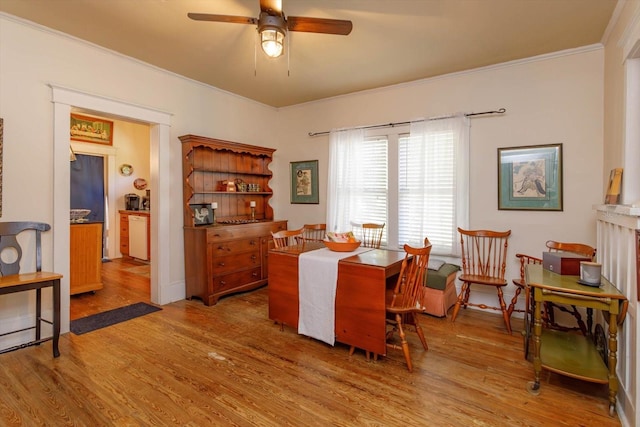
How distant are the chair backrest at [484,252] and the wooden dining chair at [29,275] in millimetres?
3792

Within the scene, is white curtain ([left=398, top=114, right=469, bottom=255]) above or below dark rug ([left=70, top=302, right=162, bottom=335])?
above

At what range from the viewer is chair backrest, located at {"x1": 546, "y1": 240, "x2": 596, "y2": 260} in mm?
2816

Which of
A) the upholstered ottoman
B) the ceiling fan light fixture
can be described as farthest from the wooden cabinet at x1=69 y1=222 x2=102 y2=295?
the upholstered ottoman

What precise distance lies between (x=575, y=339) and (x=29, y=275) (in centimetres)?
425

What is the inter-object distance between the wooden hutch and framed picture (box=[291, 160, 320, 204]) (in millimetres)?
411

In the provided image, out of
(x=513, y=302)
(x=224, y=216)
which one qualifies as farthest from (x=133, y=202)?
(x=513, y=302)

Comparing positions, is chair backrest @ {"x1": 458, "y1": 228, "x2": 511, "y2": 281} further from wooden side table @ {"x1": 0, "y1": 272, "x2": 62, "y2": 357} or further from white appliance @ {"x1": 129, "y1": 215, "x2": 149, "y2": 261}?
white appliance @ {"x1": 129, "y1": 215, "x2": 149, "y2": 261}

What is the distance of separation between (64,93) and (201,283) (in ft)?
7.69

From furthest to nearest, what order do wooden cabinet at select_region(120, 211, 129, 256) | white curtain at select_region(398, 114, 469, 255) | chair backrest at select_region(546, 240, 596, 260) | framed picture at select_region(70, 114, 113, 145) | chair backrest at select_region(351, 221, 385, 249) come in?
wooden cabinet at select_region(120, 211, 129, 256) < framed picture at select_region(70, 114, 113, 145) < chair backrest at select_region(351, 221, 385, 249) < white curtain at select_region(398, 114, 469, 255) < chair backrest at select_region(546, 240, 596, 260)

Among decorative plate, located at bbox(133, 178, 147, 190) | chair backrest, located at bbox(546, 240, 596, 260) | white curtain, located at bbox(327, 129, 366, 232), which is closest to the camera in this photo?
chair backrest, located at bbox(546, 240, 596, 260)

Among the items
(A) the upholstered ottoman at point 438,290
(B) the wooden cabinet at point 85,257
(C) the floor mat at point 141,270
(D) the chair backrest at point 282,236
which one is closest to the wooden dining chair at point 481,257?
(A) the upholstered ottoman at point 438,290

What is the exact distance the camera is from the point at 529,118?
3342 mm

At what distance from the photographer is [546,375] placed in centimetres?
229

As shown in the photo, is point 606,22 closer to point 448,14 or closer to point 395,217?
point 448,14
